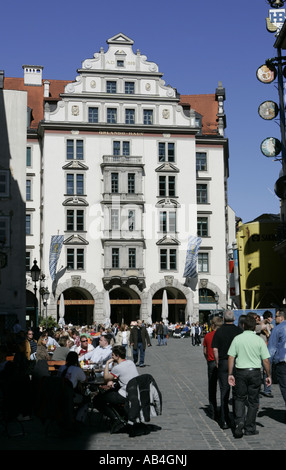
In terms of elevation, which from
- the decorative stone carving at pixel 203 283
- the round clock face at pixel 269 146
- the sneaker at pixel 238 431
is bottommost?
the sneaker at pixel 238 431

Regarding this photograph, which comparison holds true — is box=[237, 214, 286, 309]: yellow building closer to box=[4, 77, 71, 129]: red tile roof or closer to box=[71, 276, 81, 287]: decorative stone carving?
Result: box=[71, 276, 81, 287]: decorative stone carving

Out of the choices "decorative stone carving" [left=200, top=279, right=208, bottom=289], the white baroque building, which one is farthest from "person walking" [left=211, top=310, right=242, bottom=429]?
"decorative stone carving" [left=200, top=279, right=208, bottom=289]

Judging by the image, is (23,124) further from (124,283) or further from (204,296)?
(204,296)

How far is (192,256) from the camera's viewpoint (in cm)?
6006

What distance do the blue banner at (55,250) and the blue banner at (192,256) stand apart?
1065 cm

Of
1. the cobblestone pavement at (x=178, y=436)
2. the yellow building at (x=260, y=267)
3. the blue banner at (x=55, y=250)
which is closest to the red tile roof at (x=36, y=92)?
the blue banner at (x=55, y=250)

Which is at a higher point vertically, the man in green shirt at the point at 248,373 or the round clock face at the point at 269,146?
the round clock face at the point at 269,146

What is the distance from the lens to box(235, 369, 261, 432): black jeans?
36.6ft

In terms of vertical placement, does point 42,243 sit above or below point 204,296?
above

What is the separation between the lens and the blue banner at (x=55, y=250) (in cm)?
5706

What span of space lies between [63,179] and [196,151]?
1258cm

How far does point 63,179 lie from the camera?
200 feet

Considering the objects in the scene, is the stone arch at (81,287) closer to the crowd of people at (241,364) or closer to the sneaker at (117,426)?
the crowd of people at (241,364)
